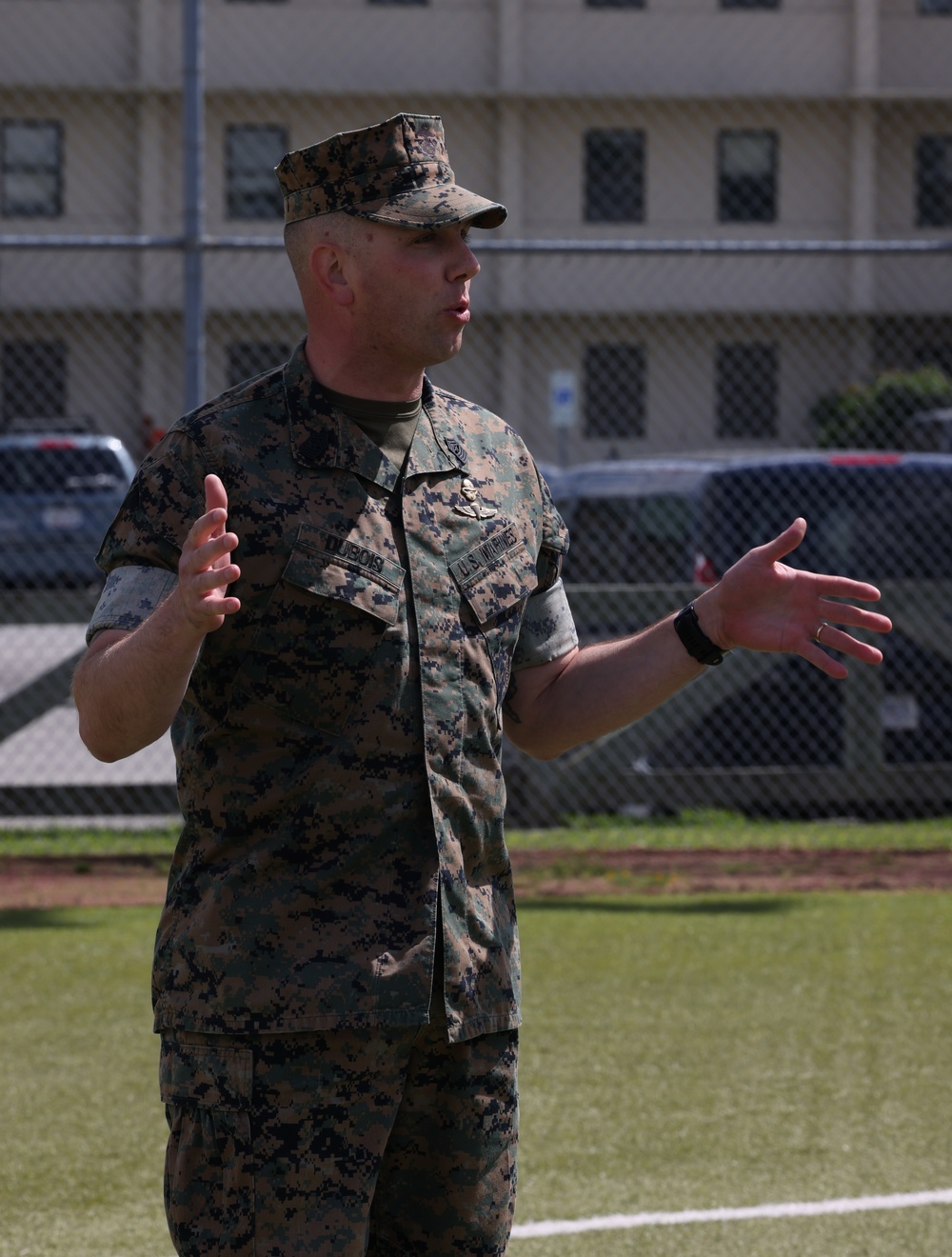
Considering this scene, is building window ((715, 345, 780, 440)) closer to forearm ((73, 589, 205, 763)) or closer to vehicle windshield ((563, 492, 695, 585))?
vehicle windshield ((563, 492, 695, 585))

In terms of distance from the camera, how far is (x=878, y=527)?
27.1 ft

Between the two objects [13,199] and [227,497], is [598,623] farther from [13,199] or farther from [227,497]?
[13,199]

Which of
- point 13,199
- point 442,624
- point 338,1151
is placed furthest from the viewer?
point 13,199

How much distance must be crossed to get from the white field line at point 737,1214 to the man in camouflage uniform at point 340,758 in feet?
4.64

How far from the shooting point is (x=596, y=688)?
2.65 meters

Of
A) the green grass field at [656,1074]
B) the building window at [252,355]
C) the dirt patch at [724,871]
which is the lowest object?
the dirt patch at [724,871]

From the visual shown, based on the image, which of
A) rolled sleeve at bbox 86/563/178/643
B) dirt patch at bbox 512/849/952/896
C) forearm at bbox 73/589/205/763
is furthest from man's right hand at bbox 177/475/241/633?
dirt patch at bbox 512/849/952/896

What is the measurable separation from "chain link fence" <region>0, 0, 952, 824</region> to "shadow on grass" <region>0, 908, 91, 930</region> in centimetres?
836

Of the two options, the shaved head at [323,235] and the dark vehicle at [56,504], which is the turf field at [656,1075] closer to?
the shaved head at [323,235]

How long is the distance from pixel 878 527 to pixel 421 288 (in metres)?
6.23

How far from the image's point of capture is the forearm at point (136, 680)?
6.79ft

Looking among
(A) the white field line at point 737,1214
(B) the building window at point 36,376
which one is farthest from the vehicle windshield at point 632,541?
(B) the building window at point 36,376

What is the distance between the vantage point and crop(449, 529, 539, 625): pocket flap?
2449mm

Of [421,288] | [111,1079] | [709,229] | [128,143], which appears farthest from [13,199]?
[421,288]
